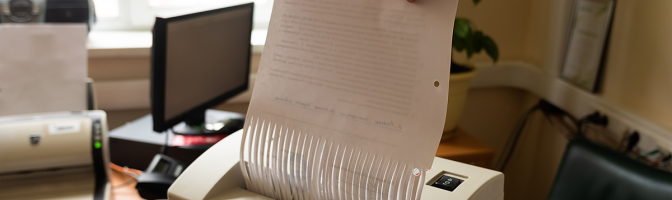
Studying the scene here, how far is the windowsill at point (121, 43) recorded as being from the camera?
4.86 ft

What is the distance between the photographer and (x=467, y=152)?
1425 mm

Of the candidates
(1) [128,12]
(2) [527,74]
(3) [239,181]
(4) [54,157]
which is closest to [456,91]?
(2) [527,74]

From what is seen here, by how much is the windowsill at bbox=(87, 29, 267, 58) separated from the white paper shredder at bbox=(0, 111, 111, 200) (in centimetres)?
53

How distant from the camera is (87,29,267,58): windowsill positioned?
4.86 feet

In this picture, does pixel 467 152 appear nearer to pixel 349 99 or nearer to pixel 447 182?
pixel 447 182

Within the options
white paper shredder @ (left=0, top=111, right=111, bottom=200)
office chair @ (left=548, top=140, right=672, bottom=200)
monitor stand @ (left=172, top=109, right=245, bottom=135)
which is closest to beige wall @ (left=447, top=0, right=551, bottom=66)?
office chair @ (left=548, top=140, right=672, bottom=200)

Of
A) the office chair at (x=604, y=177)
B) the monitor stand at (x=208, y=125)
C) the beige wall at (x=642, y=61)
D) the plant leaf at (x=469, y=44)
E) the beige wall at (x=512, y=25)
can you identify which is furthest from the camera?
the beige wall at (x=512, y=25)

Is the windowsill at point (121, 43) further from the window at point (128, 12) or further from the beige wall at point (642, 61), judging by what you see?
the beige wall at point (642, 61)

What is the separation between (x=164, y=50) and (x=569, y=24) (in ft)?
3.71

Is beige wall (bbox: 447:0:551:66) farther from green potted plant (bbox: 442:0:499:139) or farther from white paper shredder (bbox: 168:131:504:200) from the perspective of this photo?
white paper shredder (bbox: 168:131:504:200)

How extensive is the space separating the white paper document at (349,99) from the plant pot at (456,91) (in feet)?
2.70

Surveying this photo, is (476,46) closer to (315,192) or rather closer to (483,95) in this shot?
(483,95)

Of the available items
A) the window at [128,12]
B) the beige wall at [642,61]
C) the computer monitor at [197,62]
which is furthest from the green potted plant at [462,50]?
the window at [128,12]

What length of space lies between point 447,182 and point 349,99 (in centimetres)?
→ 19
